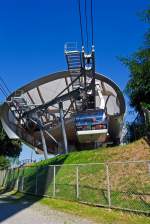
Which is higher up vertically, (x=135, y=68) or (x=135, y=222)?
(x=135, y=68)

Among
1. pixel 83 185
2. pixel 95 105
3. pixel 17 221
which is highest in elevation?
pixel 95 105

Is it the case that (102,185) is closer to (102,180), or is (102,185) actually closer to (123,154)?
(102,180)

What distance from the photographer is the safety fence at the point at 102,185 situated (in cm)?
1116

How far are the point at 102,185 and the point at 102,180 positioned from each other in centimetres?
65

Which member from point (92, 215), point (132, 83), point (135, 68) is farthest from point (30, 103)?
point (92, 215)

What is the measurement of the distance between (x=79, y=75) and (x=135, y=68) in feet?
72.3

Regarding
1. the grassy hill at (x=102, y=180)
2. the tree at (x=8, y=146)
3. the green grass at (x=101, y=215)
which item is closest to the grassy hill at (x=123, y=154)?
the grassy hill at (x=102, y=180)

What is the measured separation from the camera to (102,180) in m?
14.8

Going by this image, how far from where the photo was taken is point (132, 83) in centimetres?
2114

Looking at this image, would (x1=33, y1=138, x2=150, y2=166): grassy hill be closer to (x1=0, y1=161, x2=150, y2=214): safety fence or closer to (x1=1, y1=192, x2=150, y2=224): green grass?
(x1=0, y1=161, x2=150, y2=214): safety fence

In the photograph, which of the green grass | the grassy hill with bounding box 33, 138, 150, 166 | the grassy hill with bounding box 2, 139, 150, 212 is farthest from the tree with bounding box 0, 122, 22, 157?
the green grass

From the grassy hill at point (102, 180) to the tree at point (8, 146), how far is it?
32.4 m

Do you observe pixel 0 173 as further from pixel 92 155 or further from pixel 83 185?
pixel 83 185

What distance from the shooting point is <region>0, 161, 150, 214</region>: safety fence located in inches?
439
